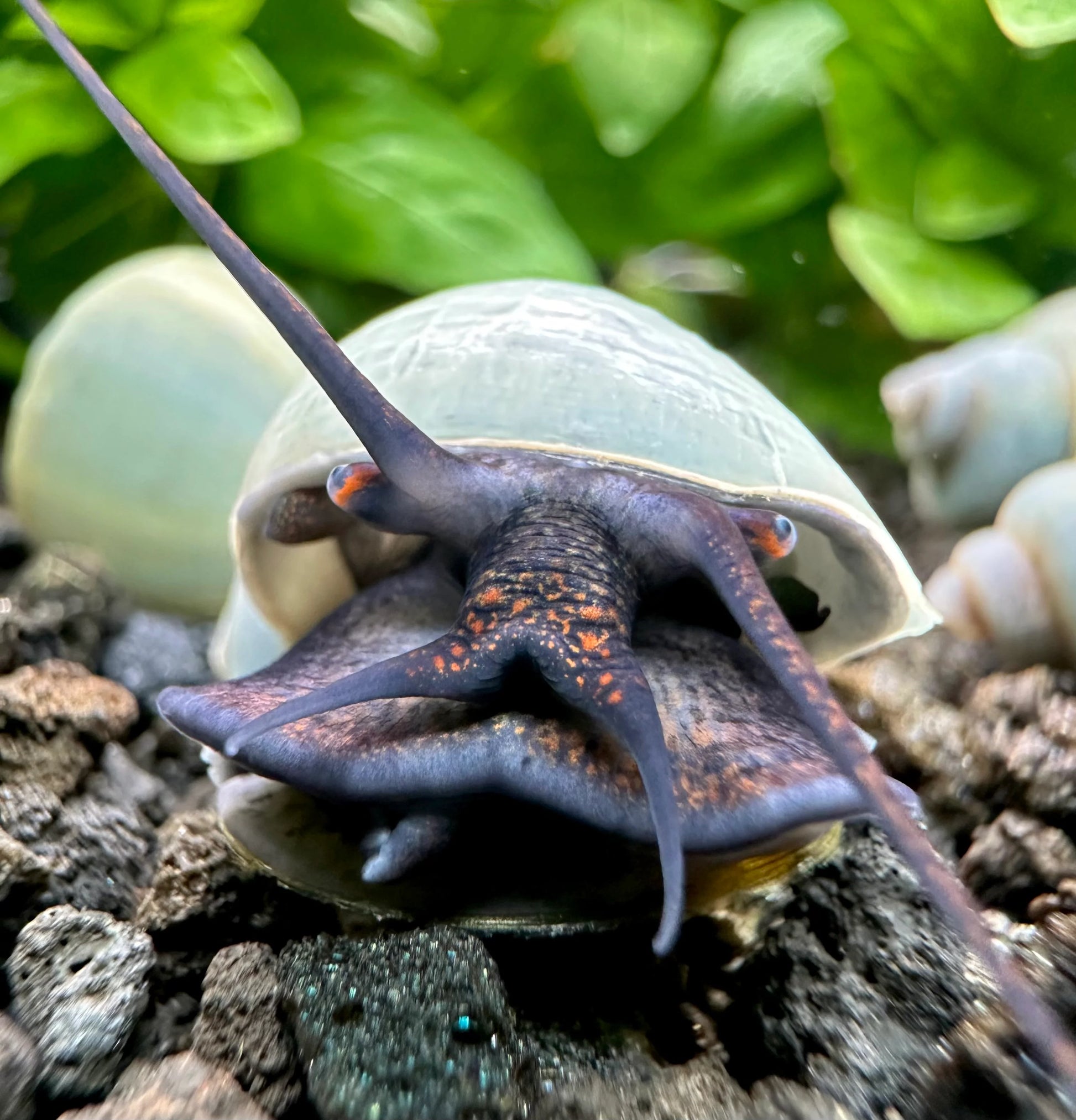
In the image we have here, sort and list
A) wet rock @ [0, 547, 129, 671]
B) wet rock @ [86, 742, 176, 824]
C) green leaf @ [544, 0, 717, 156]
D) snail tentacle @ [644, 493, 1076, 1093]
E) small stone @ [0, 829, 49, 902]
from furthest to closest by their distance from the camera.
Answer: green leaf @ [544, 0, 717, 156], wet rock @ [0, 547, 129, 671], wet rock @ [86, 742, 176, 824], small stone @ [0, 829, 49, 902], snail tentacle @ [644, 493, 1076, 1093]

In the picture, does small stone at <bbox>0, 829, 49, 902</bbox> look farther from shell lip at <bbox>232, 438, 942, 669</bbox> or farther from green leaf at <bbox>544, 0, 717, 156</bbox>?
green leaf at <bbox>544, 0, 717, 156</bbox>

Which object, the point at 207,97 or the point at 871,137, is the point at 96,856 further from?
the point at 871,137

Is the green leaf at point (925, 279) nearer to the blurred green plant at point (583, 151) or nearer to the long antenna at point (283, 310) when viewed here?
the blurred green plant at point (583, 151)

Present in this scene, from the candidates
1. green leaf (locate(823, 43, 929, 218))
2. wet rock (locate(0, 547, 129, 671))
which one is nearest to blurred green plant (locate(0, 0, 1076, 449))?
green leaf (locate(823, 43, 929, 218))

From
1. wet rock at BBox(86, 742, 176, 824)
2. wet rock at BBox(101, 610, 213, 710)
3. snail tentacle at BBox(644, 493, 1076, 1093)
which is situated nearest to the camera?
snail tentacle at BBox(644, 493, 1076, 1093)

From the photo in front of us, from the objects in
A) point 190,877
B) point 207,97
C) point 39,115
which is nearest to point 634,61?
point 207,97

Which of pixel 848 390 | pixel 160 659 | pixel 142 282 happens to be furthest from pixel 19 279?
pixel 848 390

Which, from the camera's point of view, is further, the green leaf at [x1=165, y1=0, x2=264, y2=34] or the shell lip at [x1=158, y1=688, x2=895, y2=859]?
the green leaf at [x1=165, y1=0, x2=264, y2=34]
